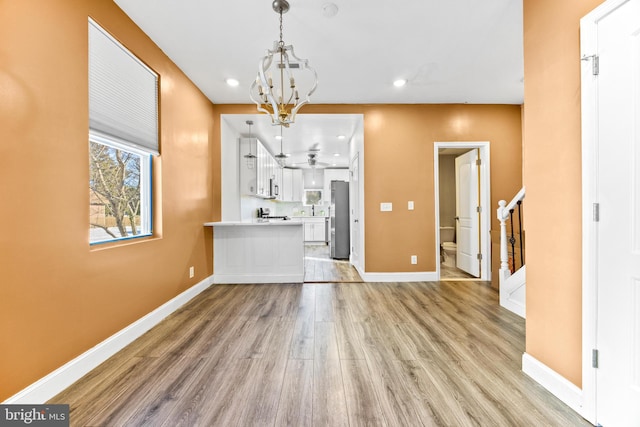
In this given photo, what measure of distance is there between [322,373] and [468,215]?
148 inches

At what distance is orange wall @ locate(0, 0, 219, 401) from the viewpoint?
1369 mm

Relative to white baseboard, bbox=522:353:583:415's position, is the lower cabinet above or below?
above

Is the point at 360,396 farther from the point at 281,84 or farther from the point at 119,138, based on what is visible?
the point at 119,138

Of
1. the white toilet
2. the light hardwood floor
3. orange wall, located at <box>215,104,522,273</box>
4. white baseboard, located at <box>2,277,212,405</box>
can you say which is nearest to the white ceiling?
orange wall, located at <box>215,104,522,273</box>

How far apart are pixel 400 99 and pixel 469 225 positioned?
232 cm

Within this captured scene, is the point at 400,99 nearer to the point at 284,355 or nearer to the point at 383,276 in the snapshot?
the point at 383,276

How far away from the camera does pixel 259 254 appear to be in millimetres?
4094

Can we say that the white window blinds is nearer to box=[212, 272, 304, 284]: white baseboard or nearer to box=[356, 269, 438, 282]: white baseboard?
box=[212, 272, 304, 284]: white baseboard

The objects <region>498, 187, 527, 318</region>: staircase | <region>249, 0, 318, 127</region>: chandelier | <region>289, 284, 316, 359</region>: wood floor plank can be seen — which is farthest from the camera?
<region>498, 187, 527, 318</region>: staircase

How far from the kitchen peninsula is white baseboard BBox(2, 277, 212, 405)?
130cm

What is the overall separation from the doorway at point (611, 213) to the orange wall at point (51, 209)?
295cm

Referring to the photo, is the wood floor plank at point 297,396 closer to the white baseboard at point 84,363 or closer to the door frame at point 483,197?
the white baseboard at point 84,363

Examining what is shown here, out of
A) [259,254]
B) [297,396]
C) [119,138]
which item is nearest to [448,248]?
[259,254]

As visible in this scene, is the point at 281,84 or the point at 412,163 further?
the point at 412,163
